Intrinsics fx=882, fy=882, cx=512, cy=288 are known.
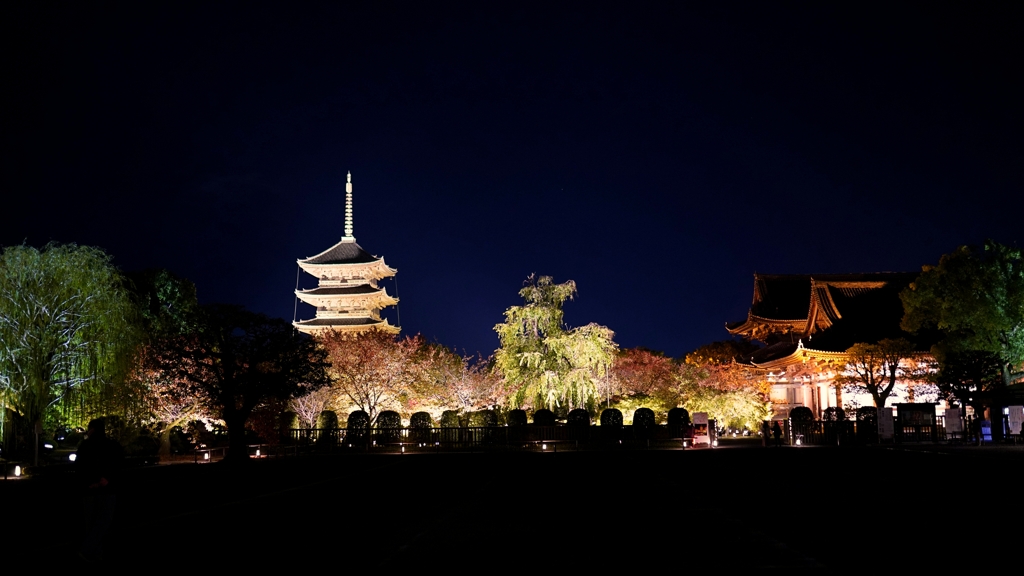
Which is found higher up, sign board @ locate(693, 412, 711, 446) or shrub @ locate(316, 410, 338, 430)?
shrub @ locate(316, 410, 338, 430)

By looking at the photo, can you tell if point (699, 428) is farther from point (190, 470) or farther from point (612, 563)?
point (612, 563)

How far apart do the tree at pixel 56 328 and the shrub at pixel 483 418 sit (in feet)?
56.6

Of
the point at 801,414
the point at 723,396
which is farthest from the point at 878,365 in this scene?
the point at 723,396

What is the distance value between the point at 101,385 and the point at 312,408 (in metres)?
15.1

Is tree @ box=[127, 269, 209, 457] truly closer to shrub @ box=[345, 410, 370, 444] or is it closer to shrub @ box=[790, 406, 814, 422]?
shrub @ box=[345, 410, 370, 444]

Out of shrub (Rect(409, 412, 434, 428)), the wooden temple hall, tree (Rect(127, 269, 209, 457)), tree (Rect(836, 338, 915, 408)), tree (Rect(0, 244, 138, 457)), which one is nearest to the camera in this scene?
tree (Rect(0, 244, 138, 457))

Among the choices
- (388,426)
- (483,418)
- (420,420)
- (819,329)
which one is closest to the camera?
(388,426)

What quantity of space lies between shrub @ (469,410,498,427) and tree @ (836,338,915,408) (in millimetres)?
16940

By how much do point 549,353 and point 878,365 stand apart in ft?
52.9

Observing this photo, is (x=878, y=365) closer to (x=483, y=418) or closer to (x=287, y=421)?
(x=483, y=418)

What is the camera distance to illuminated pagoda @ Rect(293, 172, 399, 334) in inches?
2763

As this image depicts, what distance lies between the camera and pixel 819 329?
51250mm

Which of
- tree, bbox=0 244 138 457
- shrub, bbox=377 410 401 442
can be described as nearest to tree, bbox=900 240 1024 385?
shrub, bbox=377 410 401 442

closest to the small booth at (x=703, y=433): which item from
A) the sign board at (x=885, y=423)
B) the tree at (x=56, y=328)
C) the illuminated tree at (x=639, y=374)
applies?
the sign board at (x=885, y=423)
